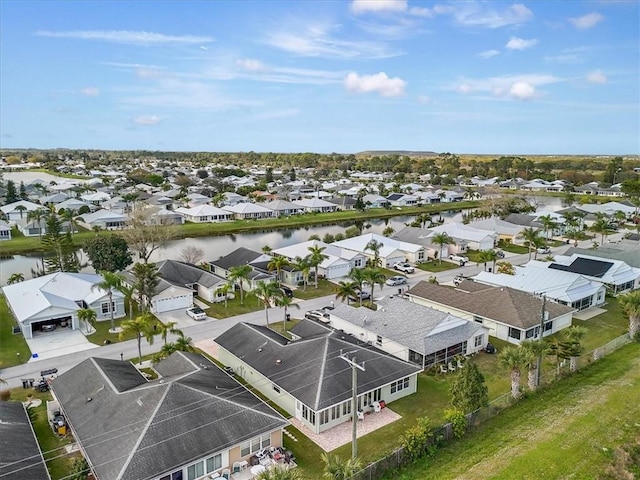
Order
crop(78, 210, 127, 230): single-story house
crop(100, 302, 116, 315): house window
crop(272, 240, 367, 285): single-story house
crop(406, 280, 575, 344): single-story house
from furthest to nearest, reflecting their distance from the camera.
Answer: crop(78, 210, 127, 230): single-story house
crop(272, 240, 367, 285): single-story house
crop(100, 302, 116, 315): house window
crop(406, 280, 575, 344): single-story house

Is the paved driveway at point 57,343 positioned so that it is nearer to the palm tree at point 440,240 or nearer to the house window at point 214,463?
the house window at point 214,463

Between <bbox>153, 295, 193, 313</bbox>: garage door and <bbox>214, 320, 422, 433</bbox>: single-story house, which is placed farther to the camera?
<bbox>153, 295, 193, 313</bbox>: garage door

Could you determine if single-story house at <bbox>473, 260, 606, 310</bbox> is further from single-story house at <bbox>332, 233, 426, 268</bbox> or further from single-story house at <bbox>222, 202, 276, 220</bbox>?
single-story house at <bbox>222, 202, 276, 220</bbox>

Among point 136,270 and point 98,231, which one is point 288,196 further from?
point 136,270

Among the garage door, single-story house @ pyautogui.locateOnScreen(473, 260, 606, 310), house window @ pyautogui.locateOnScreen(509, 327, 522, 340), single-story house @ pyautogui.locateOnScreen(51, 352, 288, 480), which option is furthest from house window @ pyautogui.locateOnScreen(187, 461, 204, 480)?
single-story house @ pyautogui.locateOnScreen(473, 260, 606, 310)

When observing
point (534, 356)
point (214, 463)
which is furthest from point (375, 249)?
point (214, 463)

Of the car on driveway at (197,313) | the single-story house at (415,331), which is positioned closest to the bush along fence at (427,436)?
the single-story house at (415,331)

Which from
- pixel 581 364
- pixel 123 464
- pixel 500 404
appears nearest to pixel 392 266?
pixel 581 364
